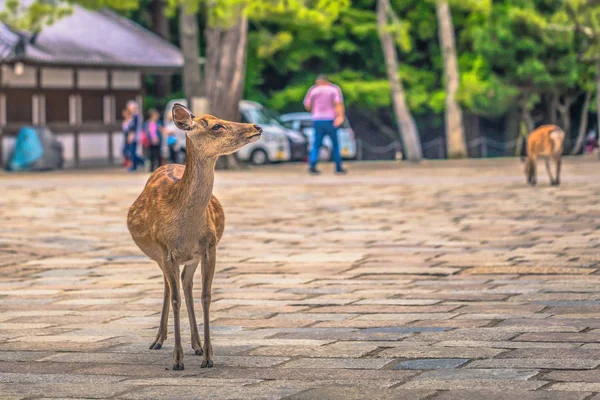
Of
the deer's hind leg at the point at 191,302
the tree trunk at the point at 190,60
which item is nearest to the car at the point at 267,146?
the tree trunk at the point at 190,60

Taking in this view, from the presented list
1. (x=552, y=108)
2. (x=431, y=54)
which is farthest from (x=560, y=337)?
(x=431, y=54)

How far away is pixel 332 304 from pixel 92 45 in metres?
28.2

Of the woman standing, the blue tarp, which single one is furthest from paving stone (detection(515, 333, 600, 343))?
the blue tarp

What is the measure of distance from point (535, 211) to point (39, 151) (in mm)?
19090

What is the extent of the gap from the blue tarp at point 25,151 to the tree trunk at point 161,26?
12198 millimetres

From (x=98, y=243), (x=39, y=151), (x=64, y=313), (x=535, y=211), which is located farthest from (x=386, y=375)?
(x=39, y=151)

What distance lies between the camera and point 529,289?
10289mm

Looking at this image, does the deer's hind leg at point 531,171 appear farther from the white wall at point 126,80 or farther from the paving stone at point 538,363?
the white wall at point 126,80

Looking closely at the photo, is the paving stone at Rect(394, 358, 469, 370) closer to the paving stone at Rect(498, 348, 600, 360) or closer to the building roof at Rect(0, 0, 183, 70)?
the paving stone at Rect(498, 348, 600, 360)

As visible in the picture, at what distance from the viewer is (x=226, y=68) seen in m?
30.7

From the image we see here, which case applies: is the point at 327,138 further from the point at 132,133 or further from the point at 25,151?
the point at 25,151

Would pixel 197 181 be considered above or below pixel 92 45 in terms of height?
below

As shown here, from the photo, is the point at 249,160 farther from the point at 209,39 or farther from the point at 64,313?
the point at 64,313

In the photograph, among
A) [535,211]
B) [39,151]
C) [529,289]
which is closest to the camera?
[529,289]
